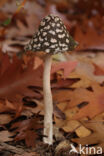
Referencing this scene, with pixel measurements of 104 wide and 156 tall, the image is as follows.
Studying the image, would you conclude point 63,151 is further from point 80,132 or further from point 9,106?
point 9,106

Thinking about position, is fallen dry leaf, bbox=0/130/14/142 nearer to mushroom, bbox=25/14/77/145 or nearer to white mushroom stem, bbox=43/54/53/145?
white mushroom stem, bbox=43/54/53/145

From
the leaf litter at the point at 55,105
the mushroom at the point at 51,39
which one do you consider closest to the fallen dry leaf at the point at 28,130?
the leaf litter at the point at 55,105

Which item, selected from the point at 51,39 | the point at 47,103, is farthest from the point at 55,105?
the point at 51,39

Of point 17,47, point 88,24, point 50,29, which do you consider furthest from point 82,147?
point 88,24

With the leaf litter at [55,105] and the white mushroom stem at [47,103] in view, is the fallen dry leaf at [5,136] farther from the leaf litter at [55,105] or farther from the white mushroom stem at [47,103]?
the white mushroom stem at [47,103]

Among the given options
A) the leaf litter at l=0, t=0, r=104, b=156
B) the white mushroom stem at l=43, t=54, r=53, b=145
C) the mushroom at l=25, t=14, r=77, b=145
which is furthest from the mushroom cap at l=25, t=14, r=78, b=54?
the leaf litter at l=0, t=0, r=104, b=156

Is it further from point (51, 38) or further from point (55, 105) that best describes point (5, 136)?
point (51, 38)
